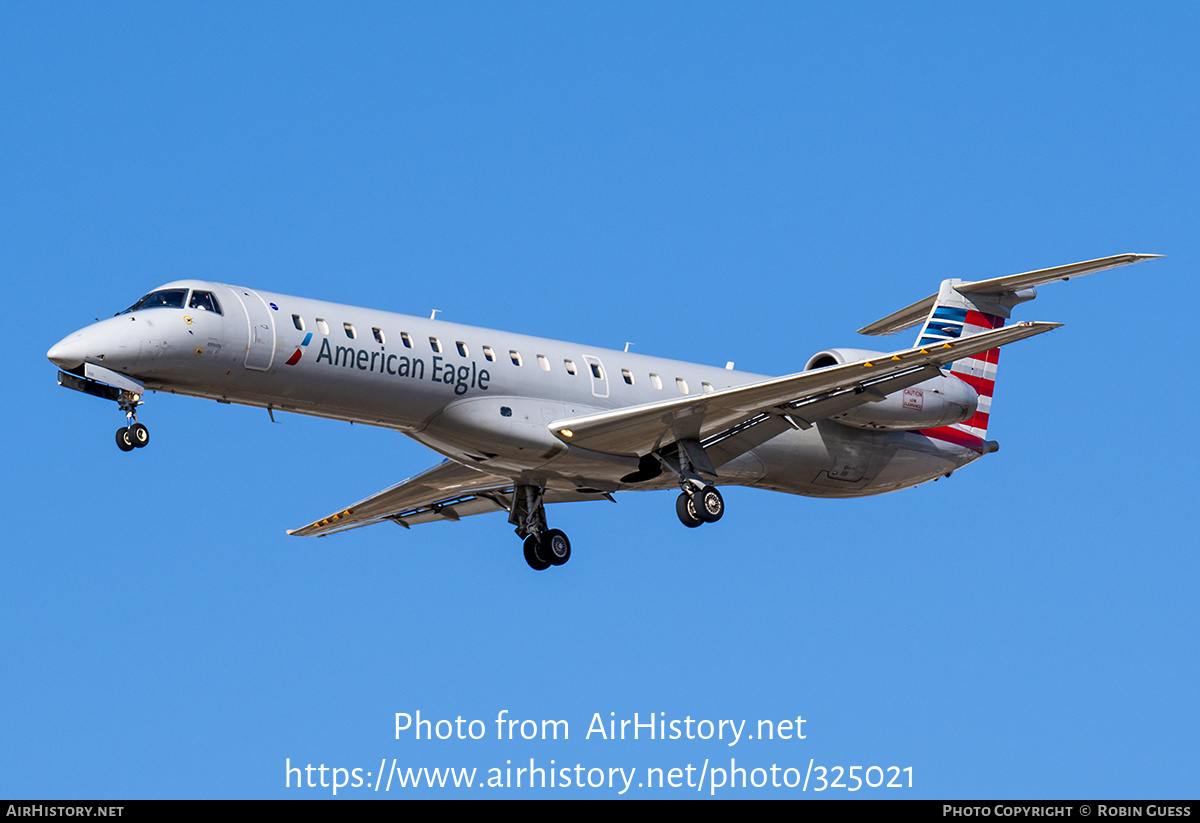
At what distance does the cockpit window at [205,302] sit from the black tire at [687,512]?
23.9 ft

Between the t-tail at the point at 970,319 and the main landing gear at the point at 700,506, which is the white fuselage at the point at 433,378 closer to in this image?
the main landing gear at the point at 700,506

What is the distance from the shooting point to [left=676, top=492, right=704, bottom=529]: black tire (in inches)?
993

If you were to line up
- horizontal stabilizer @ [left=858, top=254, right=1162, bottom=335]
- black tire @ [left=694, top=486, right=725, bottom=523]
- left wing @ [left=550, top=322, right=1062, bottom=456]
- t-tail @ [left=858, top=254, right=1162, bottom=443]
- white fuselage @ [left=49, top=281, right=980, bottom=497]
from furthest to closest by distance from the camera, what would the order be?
1. t-tail @ [left=858, top=254, right=1162, bottom=443]
2. horizontal stabilizer @ [left=858, top=254, right=1162, bottom=335]
3. black tire @ [left=694, top=486, right=725, bottom=523]
4. left wing @ [left=550, top=322, right=1062, bottom=456]
5. white fuselage @ [left=49, top=281, right=980, bottom=497]

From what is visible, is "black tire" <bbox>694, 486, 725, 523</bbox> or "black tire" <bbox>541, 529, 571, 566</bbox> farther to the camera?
"black tire" <bbox>541, 529, 571, 566</bbox>

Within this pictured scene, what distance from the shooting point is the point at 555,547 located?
27125 millimetres

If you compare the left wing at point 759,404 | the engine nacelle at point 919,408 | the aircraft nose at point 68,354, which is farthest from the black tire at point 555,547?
the aircraft nose at point 68,354

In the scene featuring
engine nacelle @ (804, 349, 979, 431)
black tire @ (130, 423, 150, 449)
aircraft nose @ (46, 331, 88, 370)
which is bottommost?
black tire @ (130, 423, 150, 449)

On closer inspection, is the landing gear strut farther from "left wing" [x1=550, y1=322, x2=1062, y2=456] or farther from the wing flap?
the wing flap

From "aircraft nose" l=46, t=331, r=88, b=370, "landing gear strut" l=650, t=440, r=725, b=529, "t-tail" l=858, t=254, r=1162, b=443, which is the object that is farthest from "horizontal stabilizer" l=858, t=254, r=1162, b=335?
"aircraft nose" l=46, t=331, r=88, b=370

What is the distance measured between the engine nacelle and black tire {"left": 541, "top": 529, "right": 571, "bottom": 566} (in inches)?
185

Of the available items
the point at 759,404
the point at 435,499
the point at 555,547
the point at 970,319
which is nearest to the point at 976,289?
the point at 970,319

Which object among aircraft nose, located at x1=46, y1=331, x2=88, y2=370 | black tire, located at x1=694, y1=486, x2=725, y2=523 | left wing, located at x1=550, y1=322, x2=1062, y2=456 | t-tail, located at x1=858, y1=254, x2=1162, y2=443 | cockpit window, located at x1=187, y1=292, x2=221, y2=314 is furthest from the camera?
t-tail, located at x1=858, y1=254, x2=1162, y2=443
